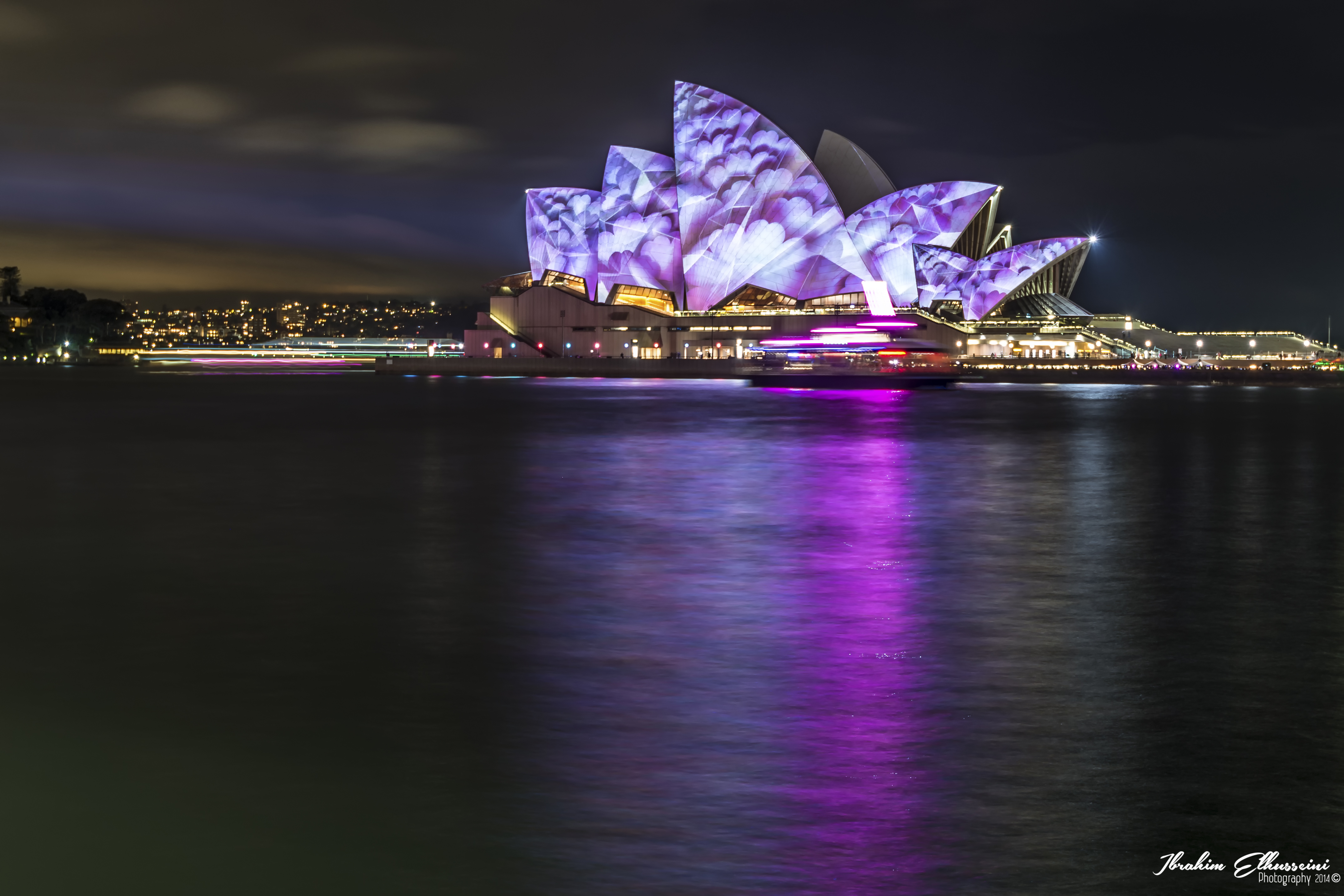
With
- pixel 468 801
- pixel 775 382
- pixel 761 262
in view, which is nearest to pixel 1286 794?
pixel 468 801

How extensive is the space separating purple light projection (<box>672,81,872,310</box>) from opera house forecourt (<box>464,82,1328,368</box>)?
0.34ft

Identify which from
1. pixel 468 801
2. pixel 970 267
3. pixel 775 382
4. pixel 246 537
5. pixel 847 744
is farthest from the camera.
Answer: pixel 970 267

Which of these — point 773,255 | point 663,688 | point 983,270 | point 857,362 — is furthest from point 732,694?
point 983,270

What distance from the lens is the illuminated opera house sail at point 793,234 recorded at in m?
99.2

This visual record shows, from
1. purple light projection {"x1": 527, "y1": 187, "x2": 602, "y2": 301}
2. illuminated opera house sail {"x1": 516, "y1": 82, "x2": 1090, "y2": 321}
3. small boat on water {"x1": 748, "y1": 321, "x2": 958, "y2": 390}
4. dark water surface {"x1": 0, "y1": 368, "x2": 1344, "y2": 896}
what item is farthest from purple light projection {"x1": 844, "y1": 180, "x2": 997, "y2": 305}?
dark water surface {"x1": 0, "y1": 368, "x2": 1344, "y2": 896}

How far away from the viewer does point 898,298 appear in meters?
106

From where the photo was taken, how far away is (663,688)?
7855 mm

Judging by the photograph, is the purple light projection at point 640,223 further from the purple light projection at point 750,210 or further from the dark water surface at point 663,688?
the dark water surface at point 663,688

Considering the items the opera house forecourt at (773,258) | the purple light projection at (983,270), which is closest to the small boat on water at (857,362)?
the opera house forecourt at (773,258)

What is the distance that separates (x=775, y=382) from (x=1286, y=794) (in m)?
78.1

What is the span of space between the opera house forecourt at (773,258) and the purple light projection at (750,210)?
10 cm

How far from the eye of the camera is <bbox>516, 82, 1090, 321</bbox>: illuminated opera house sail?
99.2m

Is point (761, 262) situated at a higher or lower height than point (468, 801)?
higher

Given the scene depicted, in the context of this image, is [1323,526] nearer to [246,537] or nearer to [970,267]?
[246,537]
